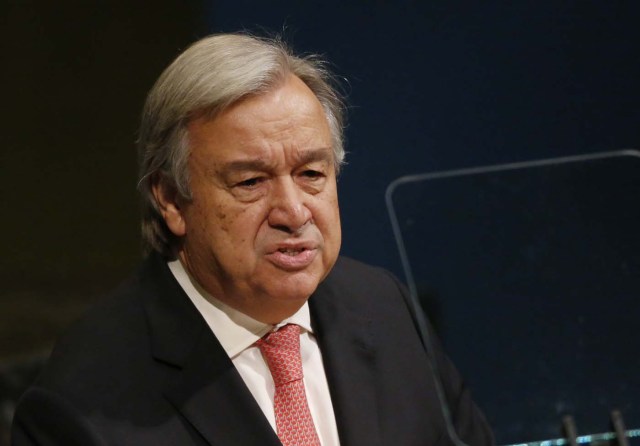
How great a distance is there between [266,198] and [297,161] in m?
0.07

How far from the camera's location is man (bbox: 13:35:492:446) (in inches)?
65.4

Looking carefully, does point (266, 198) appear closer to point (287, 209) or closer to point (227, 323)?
point (287, 209)

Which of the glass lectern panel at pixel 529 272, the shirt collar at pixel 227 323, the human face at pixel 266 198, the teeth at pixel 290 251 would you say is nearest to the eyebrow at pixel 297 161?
the human face at pixel 266 198

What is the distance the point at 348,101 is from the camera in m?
2.40

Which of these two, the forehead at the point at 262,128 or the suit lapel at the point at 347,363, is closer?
the forehead at the point at 262,128

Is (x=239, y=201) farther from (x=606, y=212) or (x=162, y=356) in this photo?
(x=606, y=212)

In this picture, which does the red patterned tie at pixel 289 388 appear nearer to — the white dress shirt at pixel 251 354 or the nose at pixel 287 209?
the white dress shirt at pixel 251 354

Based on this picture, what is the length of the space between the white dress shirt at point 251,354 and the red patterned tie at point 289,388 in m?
0.01

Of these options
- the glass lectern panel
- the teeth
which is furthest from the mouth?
the glass lectern panel

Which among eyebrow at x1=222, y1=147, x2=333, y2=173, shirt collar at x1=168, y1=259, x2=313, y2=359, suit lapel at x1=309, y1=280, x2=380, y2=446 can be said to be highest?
eyebrow at x1=222, y1=147, x2=333, y2=173

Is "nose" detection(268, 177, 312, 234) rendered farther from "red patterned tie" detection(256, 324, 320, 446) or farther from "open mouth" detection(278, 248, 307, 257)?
"red patterned tie" detection(256, 324, 320, 446)

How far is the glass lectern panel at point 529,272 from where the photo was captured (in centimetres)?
124

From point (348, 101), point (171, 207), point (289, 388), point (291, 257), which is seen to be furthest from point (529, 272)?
point (348, 101)

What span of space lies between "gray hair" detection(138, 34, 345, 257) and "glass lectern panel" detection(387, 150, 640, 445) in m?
0.44
